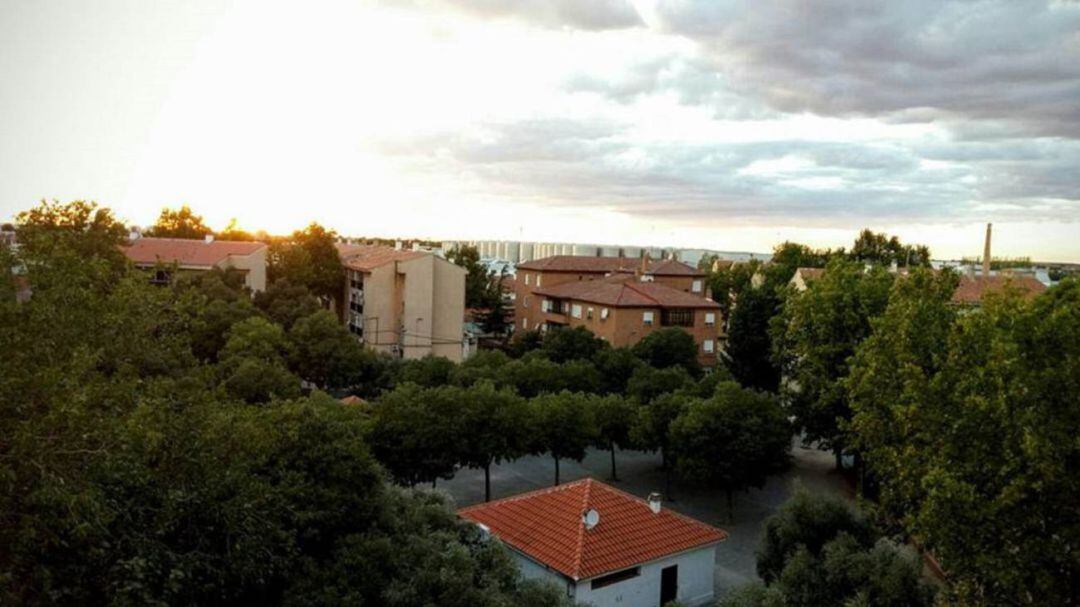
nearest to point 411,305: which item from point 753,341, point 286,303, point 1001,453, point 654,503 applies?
point 286,303

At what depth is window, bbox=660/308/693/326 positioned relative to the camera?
2060 inches

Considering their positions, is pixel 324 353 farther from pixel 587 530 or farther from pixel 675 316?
pixel 675 316

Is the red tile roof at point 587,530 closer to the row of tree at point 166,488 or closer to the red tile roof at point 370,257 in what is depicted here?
the row of tree at point 166,488

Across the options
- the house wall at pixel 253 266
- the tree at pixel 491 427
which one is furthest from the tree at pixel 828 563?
the house wall at pixel 253 266

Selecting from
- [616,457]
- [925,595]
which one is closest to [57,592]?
[925,595]

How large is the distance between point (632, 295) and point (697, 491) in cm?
2368

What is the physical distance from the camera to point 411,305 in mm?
52188

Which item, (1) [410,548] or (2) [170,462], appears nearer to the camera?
(2) [170,462]

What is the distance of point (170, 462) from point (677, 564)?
46.4 ft

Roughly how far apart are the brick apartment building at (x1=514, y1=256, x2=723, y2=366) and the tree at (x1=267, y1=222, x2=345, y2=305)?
16.5 meters

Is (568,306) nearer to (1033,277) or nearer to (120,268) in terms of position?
(120,268)

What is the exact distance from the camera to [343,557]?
42.8 feet

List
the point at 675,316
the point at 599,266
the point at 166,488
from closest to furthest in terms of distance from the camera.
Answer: the point at 166,488 → the point at 675,316 → the point at 599,266

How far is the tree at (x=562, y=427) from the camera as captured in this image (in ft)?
91.2
